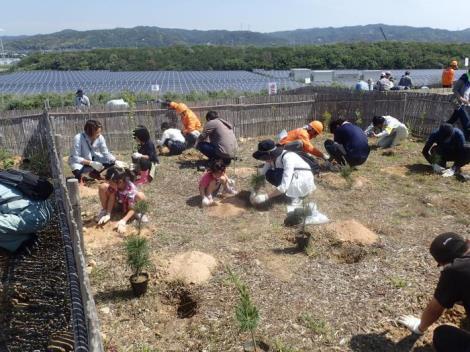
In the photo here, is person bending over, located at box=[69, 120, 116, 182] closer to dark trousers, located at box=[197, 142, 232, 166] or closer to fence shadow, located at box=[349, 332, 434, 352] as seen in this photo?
dark trousers, located at box=[197, 142, 232, 166]

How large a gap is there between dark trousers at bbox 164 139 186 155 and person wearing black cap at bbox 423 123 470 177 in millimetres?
4410

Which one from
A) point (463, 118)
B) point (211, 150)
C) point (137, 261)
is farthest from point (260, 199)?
point (463, 118)

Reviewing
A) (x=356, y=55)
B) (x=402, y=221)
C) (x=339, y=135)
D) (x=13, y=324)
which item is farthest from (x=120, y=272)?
(x=356, y=55)

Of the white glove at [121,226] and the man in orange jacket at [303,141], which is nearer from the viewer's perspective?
the white glove at [121,226]

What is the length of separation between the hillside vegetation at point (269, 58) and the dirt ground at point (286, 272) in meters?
40.3

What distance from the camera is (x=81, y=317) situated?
225 centimetres

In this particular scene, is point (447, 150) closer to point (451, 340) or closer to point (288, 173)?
point (288, 173)

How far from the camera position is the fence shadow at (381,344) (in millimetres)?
2990

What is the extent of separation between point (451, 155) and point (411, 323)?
→ 4306 millimetres

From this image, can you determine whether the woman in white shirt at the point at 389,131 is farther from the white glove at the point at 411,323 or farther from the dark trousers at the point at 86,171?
the white glove at the point at 411,323

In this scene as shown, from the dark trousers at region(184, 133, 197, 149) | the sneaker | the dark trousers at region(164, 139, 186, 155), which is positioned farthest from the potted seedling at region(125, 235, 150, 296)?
the dark trousers at region(184, 133, 197, 149)

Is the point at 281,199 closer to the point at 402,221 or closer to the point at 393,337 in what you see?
the point at 402,221

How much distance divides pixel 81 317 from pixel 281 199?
149 inches

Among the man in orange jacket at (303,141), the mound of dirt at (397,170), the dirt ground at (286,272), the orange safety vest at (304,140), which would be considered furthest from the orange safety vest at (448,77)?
the orange safety vest at (304,140)
